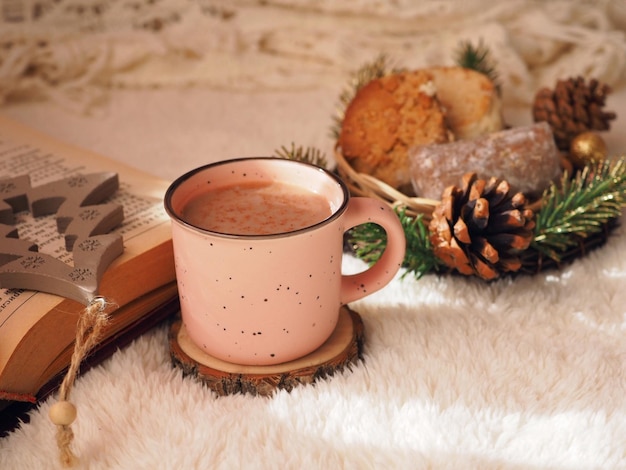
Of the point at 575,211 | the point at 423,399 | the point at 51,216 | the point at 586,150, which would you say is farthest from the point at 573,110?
the point at 51,216

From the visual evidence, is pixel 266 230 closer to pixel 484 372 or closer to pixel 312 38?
pixel 484 372

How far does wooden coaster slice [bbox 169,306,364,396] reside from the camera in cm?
65

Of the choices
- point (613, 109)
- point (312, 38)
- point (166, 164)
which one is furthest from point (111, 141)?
point (613, 109)

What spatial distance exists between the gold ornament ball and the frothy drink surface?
1.51ft

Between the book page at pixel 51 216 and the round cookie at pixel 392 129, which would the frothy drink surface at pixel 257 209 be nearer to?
the book page at pixel 51 216

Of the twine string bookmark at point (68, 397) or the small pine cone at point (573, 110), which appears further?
the small pine cone at point (573, 110)

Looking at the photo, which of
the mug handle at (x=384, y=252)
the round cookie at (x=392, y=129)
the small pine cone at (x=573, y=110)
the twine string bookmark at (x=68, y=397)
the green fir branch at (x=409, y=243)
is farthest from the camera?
the small pine cone at (x=573, y=110)

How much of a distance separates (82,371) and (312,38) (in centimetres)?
91

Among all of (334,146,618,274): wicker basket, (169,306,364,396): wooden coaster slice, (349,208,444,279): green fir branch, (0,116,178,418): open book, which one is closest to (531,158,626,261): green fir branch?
(334,146,618,274): wicker basket

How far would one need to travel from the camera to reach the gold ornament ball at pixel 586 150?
3.18 feet

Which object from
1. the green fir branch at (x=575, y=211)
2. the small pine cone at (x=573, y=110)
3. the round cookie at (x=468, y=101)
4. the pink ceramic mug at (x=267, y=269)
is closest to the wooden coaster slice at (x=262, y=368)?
the pink ceramic mug at (x=267, y=269)

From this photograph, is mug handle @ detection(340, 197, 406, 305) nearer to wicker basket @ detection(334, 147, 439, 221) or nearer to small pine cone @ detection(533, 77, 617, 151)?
wicker basket @ detection(334, 147, 439, 221)

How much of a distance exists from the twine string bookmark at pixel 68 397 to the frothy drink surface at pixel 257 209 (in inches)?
4.7

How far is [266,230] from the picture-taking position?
0.64 m
